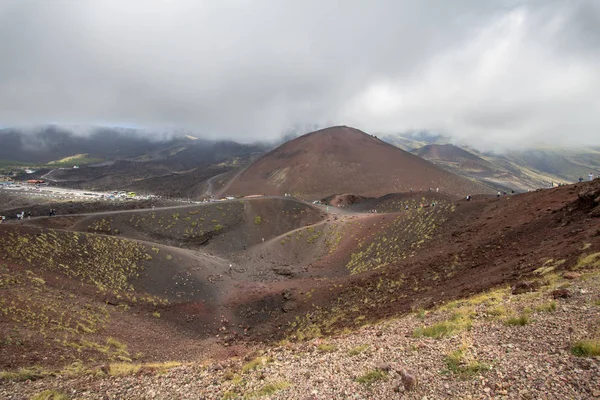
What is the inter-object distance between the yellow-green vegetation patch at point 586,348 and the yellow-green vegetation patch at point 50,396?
1331cm

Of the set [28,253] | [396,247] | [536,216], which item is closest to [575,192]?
[536,216]

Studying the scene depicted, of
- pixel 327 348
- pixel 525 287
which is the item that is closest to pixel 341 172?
Answer: pixel 525 287

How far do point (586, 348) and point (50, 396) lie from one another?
13.9 m

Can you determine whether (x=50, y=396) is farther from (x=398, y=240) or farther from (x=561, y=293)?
(x=398, y=240)

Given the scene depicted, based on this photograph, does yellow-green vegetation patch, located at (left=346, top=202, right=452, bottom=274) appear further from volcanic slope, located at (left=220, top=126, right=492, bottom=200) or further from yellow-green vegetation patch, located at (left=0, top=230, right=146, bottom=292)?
volcanic slope, located at (left=220, top=126, right=492, bottom=200)

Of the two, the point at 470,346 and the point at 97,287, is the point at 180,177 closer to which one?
the point at 97,287

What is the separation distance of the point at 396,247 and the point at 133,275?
2612cm

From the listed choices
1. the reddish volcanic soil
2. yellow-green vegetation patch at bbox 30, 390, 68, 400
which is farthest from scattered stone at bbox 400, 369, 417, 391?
yellow-green vegetation patch at bbox 30, 390, 68, 400

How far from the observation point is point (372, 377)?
8.14m

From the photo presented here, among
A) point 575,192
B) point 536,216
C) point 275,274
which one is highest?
point 575,192

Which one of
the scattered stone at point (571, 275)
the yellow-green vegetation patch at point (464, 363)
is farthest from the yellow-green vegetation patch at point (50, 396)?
the scattered stone at point (571, 275)

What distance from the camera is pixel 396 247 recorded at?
32.7m

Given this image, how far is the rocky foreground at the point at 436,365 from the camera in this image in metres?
6.51

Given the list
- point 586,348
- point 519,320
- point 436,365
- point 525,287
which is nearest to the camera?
point 586,348
